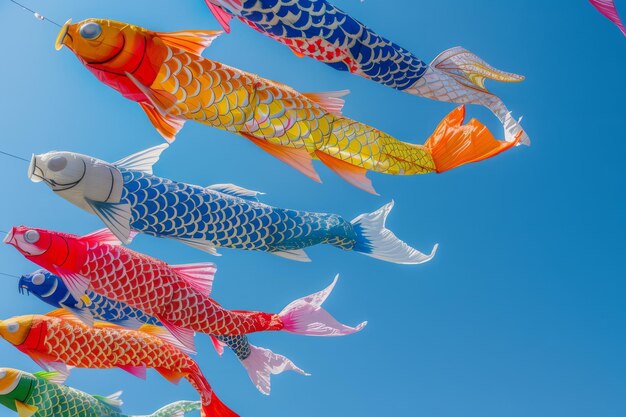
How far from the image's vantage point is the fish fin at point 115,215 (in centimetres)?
316

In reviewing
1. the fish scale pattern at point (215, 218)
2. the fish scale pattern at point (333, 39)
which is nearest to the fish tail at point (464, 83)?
the fish scale pattern at point (333, 39)

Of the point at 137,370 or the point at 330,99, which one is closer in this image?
the point at 330,99

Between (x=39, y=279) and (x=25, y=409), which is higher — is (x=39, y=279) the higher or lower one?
the higher one

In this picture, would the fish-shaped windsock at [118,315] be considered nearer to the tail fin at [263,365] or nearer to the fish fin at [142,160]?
the tail fin at [263,365]

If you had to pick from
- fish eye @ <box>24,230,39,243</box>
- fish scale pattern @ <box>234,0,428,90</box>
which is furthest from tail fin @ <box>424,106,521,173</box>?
fish eye @ <box>24,230,39,243</box>

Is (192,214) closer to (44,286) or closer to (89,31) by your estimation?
(89,31)

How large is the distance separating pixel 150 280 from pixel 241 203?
671mm

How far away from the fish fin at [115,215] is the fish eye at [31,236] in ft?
1.55

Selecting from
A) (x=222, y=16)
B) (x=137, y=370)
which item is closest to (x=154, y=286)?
(x=137, y=370)

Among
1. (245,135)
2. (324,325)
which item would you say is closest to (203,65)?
(245,135)

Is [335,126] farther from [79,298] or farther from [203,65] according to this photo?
[79,298]

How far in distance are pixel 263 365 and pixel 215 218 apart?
151cm

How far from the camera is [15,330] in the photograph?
3959 millimetres

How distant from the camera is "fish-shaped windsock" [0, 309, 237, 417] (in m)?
4.01
